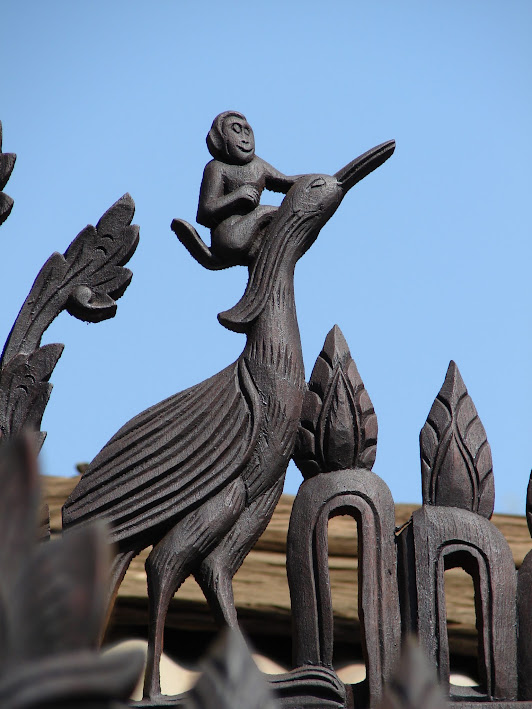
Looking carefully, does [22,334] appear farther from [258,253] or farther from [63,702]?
[63,702]

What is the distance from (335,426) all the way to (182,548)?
51 centimetres

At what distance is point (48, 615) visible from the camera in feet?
4.05

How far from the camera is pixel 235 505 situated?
2.84m

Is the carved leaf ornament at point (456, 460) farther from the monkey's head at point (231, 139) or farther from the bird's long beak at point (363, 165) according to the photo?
the monkey's head at point (231, 139)

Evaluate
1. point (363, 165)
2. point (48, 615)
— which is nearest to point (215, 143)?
point (363, 165)

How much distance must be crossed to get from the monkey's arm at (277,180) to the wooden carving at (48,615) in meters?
2.10

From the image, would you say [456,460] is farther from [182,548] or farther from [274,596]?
[274,596]

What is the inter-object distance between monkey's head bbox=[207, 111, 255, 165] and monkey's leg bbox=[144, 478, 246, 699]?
100cm

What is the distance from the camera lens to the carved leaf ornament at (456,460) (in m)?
2.97

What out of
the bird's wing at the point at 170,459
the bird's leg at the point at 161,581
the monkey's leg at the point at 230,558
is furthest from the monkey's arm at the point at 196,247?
the bird's leg at the point at 161,581

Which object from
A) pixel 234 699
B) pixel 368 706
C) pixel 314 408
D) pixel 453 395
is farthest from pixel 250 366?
pixel 234 699

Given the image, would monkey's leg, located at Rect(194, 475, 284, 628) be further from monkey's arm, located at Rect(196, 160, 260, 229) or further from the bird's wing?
monkey's arm, located at Rect(196, 160, 260, 229)

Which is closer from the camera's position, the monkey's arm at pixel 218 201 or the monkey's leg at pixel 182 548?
the monkey's leg at pixel 182 548

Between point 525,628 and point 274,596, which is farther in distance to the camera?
point 274,596
